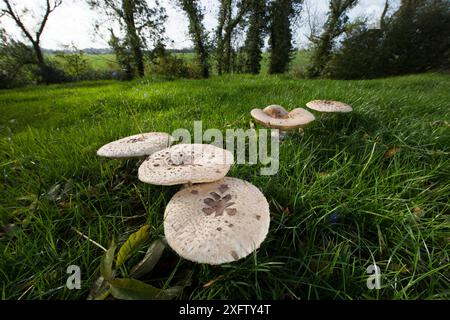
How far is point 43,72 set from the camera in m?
16.5

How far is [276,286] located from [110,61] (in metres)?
19.1

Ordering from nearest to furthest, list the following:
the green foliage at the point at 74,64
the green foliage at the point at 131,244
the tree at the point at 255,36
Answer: the green foliage at the point at 131,244 → the tree at the point at 255,36 → the green foliage at the point at 74,64

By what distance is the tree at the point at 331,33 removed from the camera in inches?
683

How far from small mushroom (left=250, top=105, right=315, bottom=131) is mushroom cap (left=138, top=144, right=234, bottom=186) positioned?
35.7 inches

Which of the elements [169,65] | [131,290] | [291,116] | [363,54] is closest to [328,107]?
[291,116]

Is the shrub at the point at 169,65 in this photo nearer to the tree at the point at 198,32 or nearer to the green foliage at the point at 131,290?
the tree at the point at 198,32

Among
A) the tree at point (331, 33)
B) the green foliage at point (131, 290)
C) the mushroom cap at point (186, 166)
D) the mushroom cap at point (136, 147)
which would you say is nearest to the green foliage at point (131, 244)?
the green foliage at point (131, 290)

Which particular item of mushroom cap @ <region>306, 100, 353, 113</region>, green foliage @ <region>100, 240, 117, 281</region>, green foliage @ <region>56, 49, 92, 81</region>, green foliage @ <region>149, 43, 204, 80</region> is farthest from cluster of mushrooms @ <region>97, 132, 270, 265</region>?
green foliage @ <region>56, 49, 92, 81</region>

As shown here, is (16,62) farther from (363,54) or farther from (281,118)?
(363,54)

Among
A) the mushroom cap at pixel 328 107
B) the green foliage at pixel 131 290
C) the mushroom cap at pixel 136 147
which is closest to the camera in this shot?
the green foliage at pixel 131 290

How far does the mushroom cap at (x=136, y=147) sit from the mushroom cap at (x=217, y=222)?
1.53 ft

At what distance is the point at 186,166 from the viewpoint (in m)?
1.23

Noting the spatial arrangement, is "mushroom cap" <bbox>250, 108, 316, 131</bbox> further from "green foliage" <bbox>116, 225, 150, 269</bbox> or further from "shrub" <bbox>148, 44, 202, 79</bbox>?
"shrub" <bbox>148, 44, 202, 79</bbox>

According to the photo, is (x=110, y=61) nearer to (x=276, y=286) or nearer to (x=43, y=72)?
(x=43, y=72)
